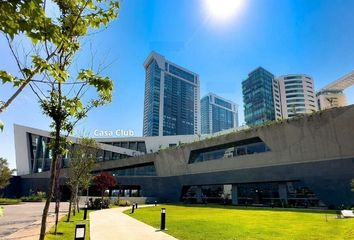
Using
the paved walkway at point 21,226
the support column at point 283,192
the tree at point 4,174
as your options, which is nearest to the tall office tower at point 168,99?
the tree at point 4,174

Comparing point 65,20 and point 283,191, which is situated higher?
point 65,20

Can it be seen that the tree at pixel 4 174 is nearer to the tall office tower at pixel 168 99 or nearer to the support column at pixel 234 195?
the support column at pixel 234 195

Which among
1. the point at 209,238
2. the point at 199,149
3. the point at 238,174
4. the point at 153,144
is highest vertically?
the point at 153,144

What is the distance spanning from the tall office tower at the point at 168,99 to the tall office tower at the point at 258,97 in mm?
29604

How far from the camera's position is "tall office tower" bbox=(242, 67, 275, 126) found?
155125mm

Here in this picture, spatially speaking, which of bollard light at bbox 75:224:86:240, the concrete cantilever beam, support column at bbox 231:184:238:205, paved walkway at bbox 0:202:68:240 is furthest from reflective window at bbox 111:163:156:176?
the concrete cantilever beam

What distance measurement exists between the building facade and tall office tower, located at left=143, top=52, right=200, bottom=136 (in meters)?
90.1

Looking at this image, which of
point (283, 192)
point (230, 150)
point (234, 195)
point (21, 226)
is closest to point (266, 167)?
point (283, 192)

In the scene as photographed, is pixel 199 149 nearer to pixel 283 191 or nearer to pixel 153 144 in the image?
pixel 283 191

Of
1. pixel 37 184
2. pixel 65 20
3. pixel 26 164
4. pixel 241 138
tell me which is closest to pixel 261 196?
pixel 241 138

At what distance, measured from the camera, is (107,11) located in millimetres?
5832

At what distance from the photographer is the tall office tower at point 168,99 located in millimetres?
153500

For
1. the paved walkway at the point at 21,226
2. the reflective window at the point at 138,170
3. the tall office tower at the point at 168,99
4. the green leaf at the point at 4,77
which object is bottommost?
the paved walkway at the point at 21,226

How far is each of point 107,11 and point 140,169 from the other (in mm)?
60814
